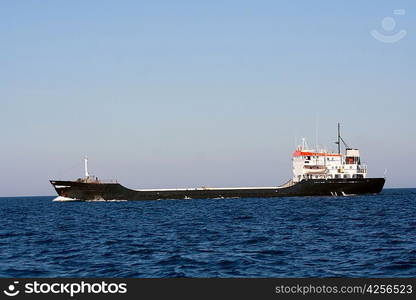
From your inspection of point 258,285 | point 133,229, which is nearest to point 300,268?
point 258,285

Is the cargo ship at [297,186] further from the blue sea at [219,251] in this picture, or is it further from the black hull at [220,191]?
the blue sea at [219,251]

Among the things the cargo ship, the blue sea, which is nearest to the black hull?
the cargo ship

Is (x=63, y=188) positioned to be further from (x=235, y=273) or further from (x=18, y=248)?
(x=235, y=273)

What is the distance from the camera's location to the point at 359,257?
24.9 m

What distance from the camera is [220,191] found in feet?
362

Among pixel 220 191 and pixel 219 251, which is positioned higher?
pixel 220 191

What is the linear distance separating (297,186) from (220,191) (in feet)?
53.5

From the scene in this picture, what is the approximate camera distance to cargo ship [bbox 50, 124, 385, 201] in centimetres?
10756

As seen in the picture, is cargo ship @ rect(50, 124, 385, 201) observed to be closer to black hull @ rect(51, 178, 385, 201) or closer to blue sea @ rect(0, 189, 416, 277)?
black hull @ rect(51, 178, 385, 201)

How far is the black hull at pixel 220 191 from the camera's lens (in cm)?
10731

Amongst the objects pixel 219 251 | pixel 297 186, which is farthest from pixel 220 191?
pixel 219 251

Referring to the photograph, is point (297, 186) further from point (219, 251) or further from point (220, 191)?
point (219, 251)

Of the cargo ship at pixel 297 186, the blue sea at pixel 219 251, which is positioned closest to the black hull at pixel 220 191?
the cargo ship at pixel 297 186

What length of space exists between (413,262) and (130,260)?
43.6ft
